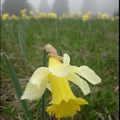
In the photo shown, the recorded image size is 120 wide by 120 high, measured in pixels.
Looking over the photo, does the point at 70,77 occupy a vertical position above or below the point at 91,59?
above

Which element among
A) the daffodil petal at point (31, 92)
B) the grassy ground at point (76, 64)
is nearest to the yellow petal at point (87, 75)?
the daffodil petal at point (31, 92)

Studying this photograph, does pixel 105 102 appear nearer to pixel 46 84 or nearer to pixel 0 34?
pixel 46 84

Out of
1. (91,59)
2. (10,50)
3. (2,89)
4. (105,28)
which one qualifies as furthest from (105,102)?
(105,28)

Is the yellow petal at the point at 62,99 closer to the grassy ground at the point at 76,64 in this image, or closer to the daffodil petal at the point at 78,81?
the daffodil petal at the point at 78,81

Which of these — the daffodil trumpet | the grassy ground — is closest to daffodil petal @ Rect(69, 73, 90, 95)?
the daffodil trumpet

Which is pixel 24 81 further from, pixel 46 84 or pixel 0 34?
pixel 0 34

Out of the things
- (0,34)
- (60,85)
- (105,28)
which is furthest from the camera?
(105,28)

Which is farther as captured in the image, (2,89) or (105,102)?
(2,89)

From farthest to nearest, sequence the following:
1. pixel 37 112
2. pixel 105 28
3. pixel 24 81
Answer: pixel 105 28, pixel 24 81, pixel 37 112
